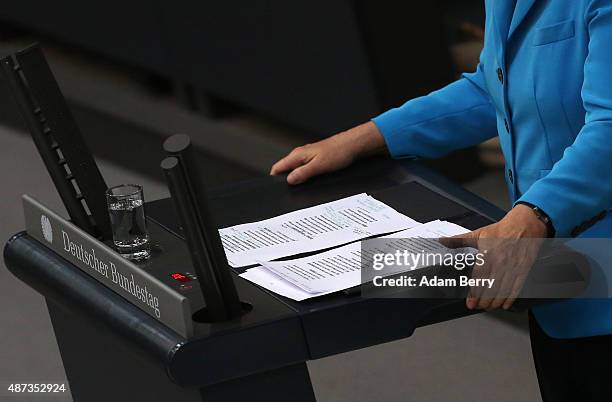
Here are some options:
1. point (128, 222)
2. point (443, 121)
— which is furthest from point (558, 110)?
point (128, 222)

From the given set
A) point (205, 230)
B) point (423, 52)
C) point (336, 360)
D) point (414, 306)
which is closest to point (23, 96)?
point (205, 230)

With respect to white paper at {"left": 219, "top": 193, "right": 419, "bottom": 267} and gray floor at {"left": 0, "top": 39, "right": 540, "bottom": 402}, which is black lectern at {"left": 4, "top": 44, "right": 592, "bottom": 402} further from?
gray floor at {"left": 0, "top": 39, "right": 540, "bottom": 402}

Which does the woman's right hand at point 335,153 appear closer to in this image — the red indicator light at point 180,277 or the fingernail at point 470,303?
the red indicator light at point 180,277

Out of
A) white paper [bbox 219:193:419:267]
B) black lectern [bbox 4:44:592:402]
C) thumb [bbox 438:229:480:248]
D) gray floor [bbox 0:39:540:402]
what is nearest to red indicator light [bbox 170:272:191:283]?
black lectern [bbox 4:44:592:402]

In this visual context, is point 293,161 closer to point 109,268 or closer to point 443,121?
point 443,121

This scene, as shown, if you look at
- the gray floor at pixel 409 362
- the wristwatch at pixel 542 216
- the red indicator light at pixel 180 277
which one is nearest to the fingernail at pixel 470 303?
the wristwatch at pixel 542 216

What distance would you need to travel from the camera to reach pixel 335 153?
2344 millimetres

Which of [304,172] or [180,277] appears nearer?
[180,277]

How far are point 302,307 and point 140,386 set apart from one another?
404 millimetres

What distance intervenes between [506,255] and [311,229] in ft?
1.49

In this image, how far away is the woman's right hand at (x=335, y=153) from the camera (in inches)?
92.0

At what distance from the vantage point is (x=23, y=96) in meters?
2.01

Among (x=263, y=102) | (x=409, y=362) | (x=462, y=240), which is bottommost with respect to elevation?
(x=409, y=362)

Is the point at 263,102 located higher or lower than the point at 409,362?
higher
